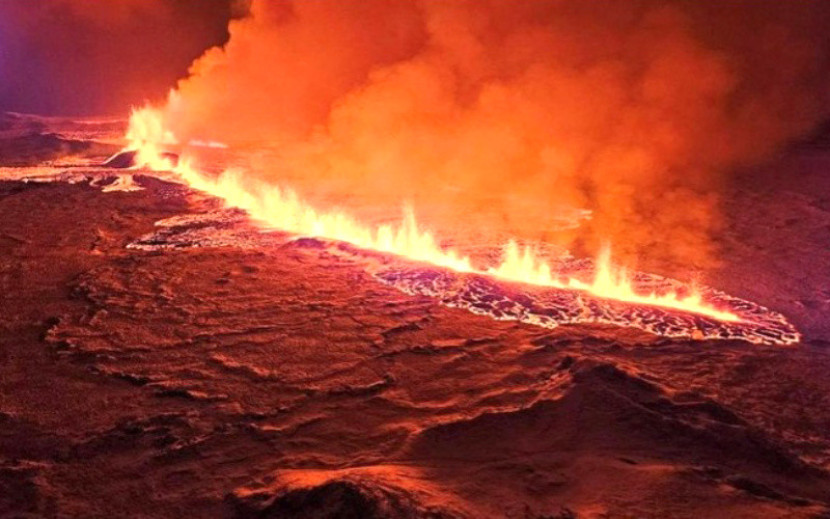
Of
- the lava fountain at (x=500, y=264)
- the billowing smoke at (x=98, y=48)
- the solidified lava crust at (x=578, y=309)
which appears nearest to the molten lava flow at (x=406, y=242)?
the lava fountain at (x=500, y=264)

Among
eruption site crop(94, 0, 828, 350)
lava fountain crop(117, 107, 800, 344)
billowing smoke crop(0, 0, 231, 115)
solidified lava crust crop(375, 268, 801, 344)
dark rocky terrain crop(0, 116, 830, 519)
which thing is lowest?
dark rocky terrain crop(0, 116, 830, 519)

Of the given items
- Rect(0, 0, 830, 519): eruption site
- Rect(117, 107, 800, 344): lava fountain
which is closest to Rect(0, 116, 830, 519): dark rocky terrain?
Rect(0, 0, 830, 519): eruption site

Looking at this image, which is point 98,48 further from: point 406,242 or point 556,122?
point 406,242

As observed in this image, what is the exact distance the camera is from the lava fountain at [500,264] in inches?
205

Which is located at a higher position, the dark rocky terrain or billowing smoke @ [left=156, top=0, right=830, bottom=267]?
billowing smoke @ [left=156, top=0, right=830, bottom=267]

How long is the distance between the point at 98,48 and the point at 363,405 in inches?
1134

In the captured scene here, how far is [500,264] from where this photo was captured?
6.35 metres

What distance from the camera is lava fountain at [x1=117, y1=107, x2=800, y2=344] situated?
520 cm

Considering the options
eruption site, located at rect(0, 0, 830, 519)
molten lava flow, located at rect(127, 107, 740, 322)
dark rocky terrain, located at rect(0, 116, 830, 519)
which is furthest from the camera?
molten lava flow, located at rect(127, 107, 740, 322)

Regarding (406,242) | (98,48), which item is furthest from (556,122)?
(98,48)

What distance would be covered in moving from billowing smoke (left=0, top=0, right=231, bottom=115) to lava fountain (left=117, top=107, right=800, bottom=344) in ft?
60.8

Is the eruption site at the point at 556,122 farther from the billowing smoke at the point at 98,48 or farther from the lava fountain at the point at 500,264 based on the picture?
the billowing smoke at the point at 98,48

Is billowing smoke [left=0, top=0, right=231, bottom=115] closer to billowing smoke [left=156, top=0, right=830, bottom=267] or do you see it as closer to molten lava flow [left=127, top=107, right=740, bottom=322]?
billowing smoke [left=156, top=0, right=830, bottom=267]

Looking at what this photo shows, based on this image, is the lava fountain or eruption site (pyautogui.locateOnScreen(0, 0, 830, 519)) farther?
the lava fountain
